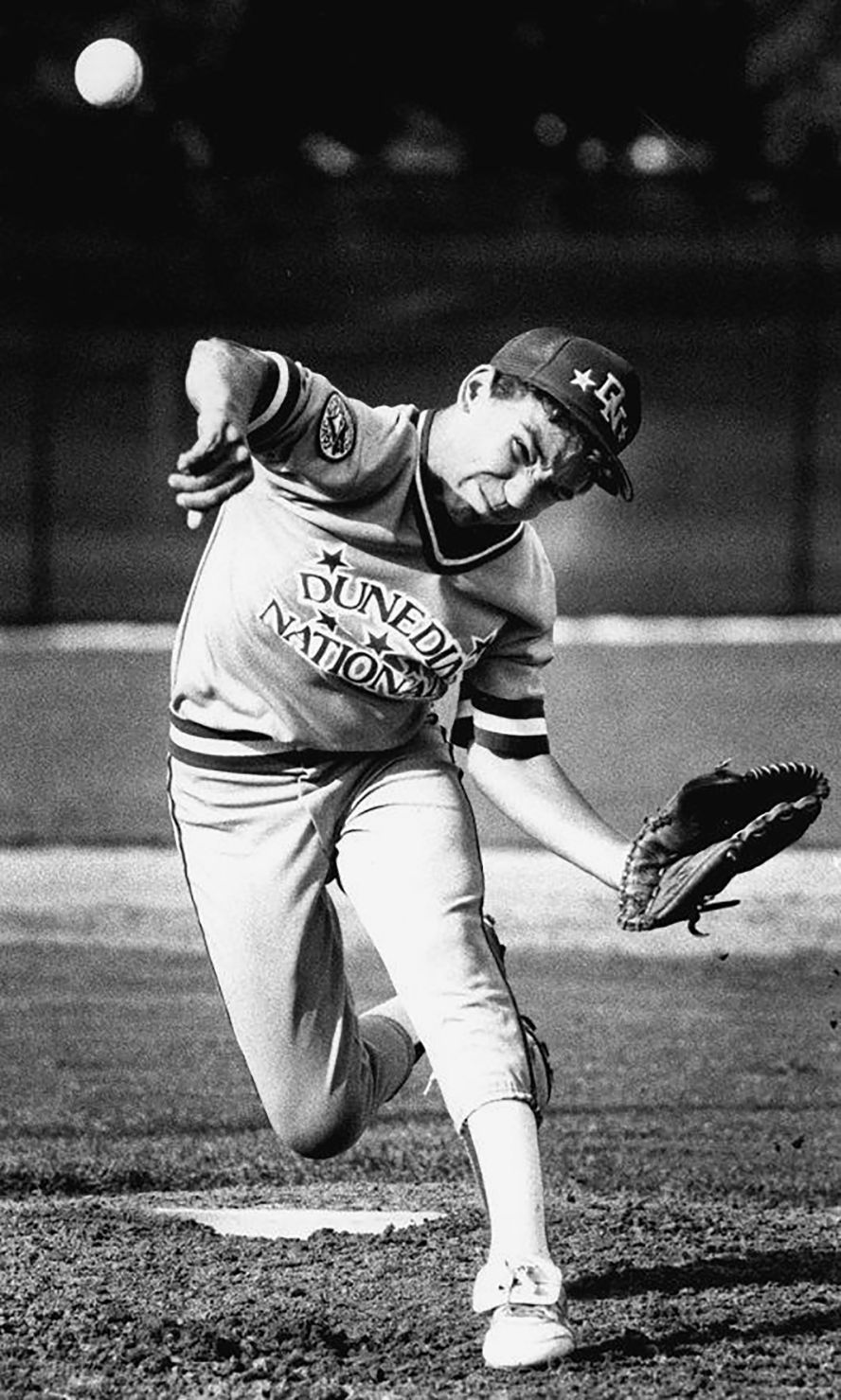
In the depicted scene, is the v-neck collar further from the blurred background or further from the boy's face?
the blurred background

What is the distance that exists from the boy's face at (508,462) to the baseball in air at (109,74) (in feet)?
28.8

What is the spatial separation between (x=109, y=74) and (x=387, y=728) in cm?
883

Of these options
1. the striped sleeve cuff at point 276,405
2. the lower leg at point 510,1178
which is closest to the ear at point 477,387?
the striped sleeve cuff at point 276,405

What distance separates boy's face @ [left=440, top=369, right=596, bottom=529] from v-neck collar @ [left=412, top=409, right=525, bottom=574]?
18 mm

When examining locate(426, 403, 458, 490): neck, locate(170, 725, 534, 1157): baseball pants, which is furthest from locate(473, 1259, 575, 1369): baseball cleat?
locate(426, 403, 458, 490): neck

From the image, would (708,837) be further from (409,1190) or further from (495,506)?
(409,1190)

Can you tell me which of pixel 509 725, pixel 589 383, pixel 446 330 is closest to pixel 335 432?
pixel 589 383

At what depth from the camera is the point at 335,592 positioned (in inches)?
149

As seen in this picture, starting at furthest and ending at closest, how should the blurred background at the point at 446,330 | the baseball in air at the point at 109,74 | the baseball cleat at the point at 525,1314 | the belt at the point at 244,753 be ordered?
the baseball in air at the point at 109,74
the blurred background at the point at 446,330
the belt at the point at 244,753
the baseball cleat at the point at 525,1314

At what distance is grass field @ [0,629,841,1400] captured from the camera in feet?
12.5

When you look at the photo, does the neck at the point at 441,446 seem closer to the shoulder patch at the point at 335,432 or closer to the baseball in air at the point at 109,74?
the shoulder patch at the point at 335,432

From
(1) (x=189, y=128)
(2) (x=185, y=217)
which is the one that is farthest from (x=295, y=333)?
(1) (x=189, y=128)

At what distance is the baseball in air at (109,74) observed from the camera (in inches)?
475

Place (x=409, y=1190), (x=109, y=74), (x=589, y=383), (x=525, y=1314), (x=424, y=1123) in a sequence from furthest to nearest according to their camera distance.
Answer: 1. (x=109, y=74)
2. (x=424, y=1123)
3. (x=409, y=1190)
4. (x=589, y=383)
5. (x=525, y=1314)
